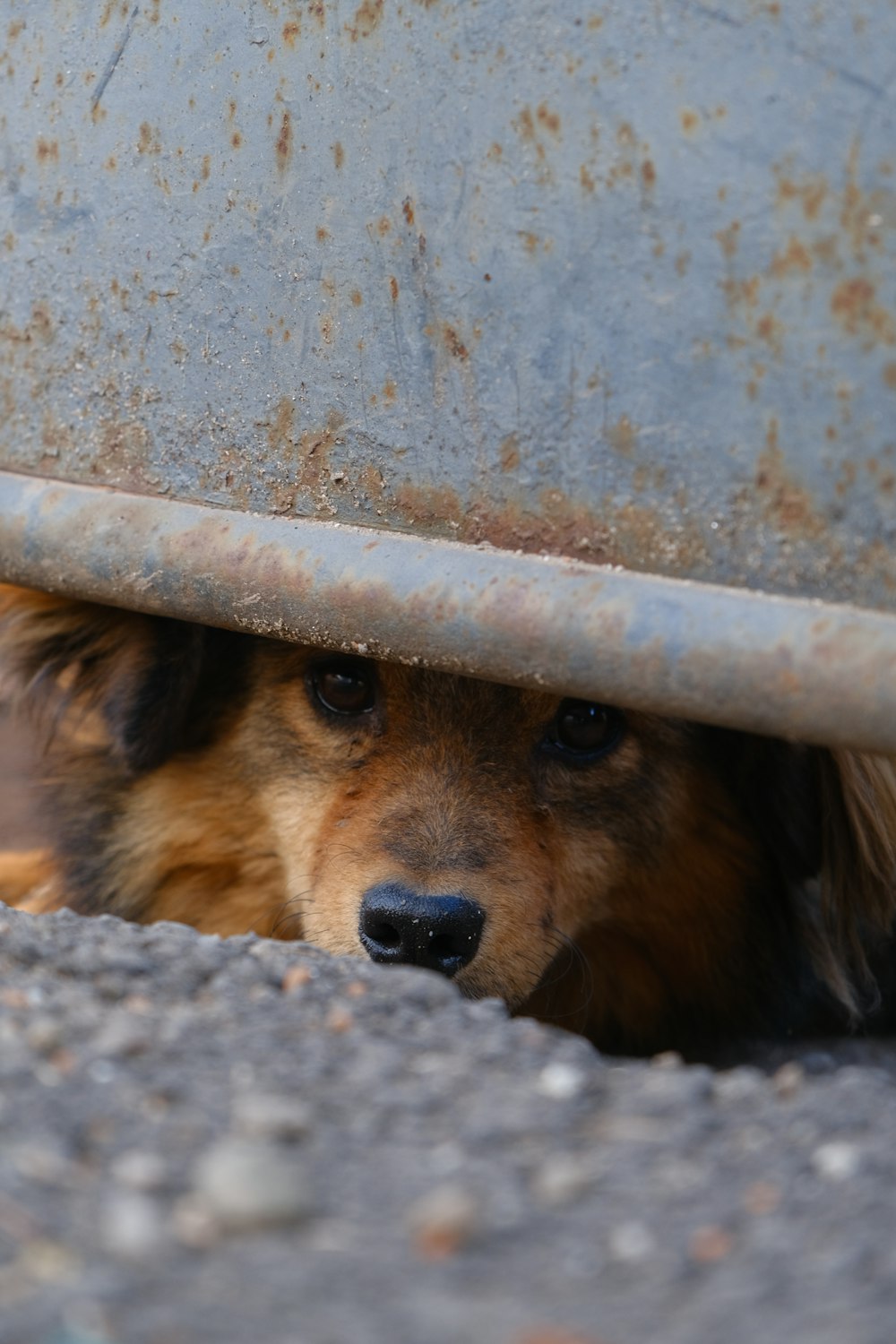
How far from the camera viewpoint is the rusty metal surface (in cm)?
163

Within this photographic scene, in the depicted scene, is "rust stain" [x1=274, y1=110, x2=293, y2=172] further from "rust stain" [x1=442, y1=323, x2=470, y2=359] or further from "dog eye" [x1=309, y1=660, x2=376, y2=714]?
"dog eye" [x1=309, y1=660, x2=376, y2=714]

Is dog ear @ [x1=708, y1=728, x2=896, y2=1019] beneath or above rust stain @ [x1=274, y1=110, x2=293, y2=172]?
beneath

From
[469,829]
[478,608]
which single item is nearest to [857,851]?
[469,829]

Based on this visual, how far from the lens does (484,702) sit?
8.16 feet

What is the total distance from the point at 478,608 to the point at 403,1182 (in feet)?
2.81

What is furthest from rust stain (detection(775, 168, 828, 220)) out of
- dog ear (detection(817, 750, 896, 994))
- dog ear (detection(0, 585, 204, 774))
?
dog ear (detection(0, 585, 204, 774))

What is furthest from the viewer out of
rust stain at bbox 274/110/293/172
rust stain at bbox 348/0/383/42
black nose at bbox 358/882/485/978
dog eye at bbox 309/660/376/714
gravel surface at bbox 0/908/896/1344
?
dog eye at bbox 309/660/376/714

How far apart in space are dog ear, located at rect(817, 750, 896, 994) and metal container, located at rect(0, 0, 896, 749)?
82 cm

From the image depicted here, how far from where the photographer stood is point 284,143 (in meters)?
2.02

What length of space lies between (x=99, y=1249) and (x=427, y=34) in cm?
148

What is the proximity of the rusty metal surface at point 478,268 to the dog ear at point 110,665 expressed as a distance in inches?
15.0

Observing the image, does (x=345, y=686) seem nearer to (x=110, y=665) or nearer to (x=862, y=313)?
(x=110, y=665)

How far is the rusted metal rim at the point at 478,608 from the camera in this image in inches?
64.6

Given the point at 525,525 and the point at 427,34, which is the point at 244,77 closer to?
the point at 427,34
